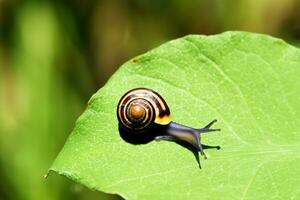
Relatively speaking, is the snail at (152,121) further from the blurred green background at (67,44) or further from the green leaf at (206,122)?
the blurred green background at (67,44)

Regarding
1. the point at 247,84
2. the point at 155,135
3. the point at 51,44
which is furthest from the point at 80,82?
the point at 247,84

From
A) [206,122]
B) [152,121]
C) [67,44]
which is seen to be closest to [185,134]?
[206,122]

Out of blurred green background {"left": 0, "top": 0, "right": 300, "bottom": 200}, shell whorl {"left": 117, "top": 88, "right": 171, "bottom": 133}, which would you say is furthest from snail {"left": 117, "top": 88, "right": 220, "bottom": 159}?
blurred green background {"left": 0, "top": 0, "right": 300, "bottom": 200}

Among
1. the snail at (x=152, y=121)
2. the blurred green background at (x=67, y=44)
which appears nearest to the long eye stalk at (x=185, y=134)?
the snail at (x=152, y=121)

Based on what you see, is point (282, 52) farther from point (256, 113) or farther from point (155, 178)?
point (155, 178)

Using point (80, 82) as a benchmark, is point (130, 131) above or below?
below
